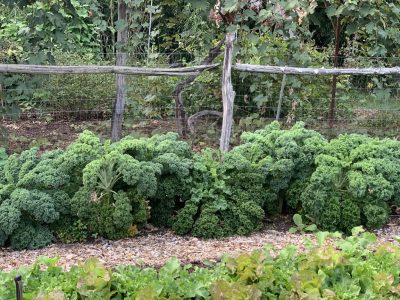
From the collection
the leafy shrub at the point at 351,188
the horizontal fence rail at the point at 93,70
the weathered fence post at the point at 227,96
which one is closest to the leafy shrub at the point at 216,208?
the leafy shrub at the point at 351,188

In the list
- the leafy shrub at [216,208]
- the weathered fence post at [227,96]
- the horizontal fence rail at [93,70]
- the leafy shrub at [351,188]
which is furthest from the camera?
the weathered fence post at [227,96]

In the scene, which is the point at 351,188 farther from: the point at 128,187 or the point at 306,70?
the point at 306,70

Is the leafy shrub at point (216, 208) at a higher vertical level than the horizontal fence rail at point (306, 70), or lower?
lower

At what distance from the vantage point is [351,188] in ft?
15.5

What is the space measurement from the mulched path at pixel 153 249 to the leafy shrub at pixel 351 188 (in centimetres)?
23

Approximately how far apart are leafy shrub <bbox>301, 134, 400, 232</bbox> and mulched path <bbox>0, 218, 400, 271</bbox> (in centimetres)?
23

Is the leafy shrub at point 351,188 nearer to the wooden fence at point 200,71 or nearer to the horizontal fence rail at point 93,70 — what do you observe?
the wooden fence at point 200,71

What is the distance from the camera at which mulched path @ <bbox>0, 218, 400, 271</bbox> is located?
4.06m

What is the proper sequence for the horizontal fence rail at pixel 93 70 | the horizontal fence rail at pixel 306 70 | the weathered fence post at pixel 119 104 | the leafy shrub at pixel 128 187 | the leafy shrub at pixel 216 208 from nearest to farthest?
the leafy shrub at pixel 128 187 → the leafy shrub at pixel 216 208 → the horizontal fence rail at pixel 93 70 → the horizontal fence rail at pixel 306 70 → the weathered fence post at pixel 119 104

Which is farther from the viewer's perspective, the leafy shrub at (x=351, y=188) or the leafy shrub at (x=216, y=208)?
the leafy shrub at (x=351, y=188)

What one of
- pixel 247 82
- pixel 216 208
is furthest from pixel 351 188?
pixel 247 82

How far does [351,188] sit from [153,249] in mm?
1654

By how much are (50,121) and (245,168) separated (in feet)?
11.4

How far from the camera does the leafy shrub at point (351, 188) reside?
4691 millimetres
